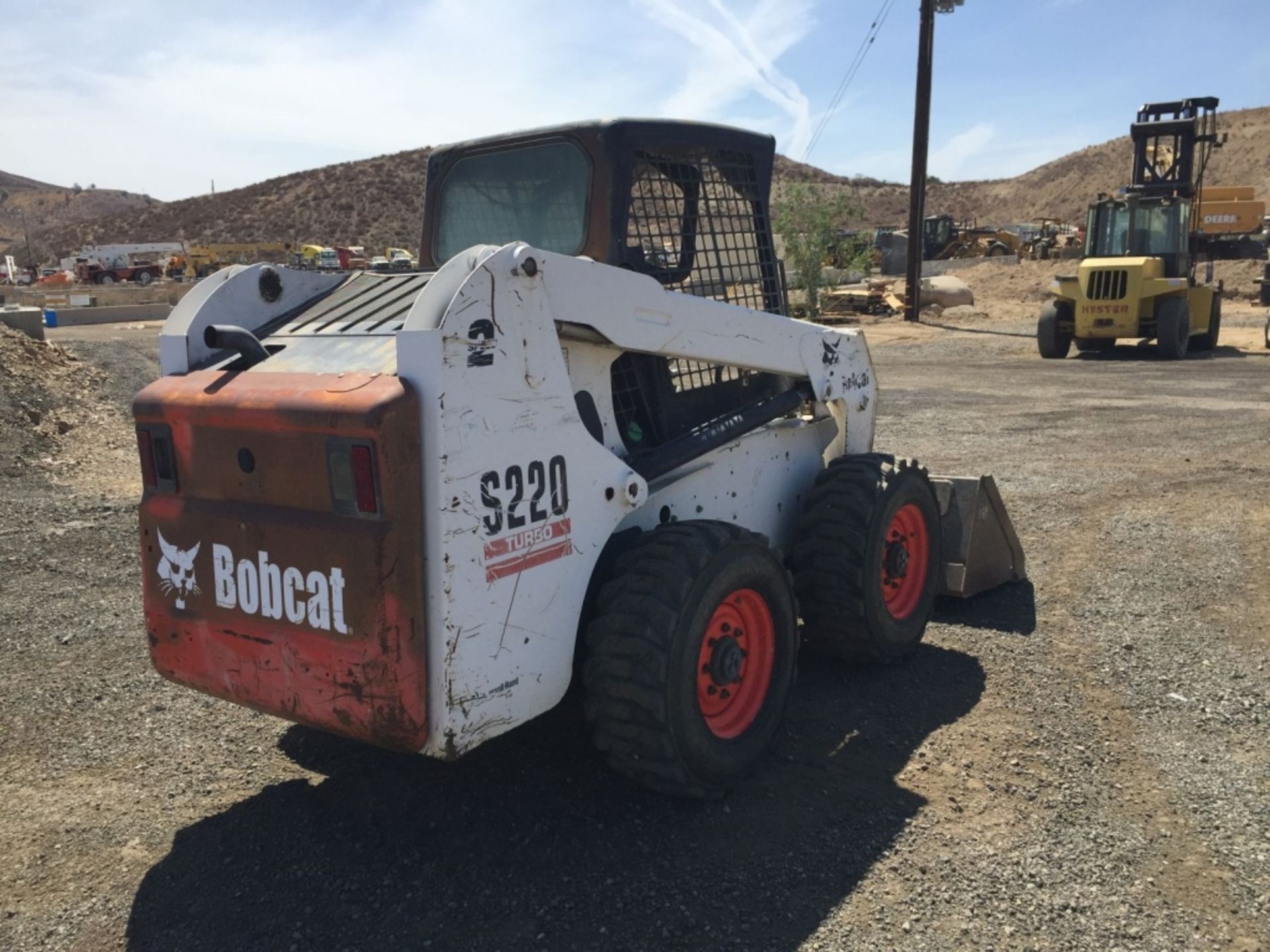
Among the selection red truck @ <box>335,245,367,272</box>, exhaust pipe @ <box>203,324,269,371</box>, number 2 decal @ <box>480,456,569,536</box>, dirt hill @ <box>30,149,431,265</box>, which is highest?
dirt hill @ <box>30,149,431,265</box>

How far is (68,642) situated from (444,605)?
344 centimetres

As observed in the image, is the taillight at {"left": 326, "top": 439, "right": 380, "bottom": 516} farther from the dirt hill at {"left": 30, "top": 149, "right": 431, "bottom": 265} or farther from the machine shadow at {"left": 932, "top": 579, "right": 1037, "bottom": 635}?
the dirt hill at {"left": 30, "top": 149, "right": 431, "bottom": 265}

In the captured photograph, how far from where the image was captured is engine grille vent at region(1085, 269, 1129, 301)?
58.4ft

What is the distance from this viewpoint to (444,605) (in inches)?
115

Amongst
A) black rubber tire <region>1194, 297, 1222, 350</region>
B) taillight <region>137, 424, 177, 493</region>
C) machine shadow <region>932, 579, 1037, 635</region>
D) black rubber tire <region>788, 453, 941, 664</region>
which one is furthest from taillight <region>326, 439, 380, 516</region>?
black rubber tire <region>1194, 297, 1222, 350</region>

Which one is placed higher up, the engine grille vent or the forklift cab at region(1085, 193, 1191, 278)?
the forklift cab at region(1085, 193, 1191, 278)

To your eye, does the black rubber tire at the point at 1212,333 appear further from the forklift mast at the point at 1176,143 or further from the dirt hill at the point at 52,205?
the dirt hill at the point at 52,205

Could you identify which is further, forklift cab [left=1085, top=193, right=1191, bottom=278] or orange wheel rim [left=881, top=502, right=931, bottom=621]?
forklift cab [left=1085, top=193, right=1191, bottom=278]

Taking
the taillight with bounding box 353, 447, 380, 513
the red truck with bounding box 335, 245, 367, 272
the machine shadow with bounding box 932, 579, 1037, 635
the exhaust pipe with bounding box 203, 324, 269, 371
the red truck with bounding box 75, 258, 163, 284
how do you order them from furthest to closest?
the red truck with bounding box 75, 258, 163, 284 < the red truck with bounding box 335, 245, 367, 272 < the machine shadow with bounding box 932, 579, 1037, 635 < the exhaust pipe with bounding box 203, 324, 269, 371 < the taillight with bounding box 353, 447, 380, 513

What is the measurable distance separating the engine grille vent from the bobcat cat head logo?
17.7m

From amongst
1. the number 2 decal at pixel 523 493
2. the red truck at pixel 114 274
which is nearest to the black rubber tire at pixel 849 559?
the number 2 decal at pixel 523 493

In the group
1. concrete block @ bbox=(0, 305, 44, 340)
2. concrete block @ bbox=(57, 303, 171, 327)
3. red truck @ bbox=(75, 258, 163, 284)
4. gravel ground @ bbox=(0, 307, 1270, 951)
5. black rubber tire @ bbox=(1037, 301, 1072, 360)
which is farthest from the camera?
red truck @ bbox=(75, 258, 163, 284)

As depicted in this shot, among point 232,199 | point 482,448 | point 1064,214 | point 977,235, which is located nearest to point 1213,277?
point 977,235

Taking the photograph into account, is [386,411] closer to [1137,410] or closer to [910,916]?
[910,916]
